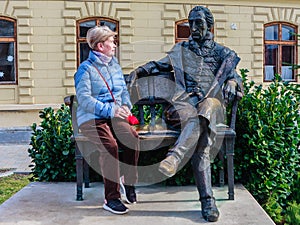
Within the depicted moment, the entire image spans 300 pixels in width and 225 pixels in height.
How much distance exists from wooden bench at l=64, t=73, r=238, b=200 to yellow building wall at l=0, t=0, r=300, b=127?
28.5 ft

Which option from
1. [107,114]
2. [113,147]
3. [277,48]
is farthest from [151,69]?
[277,48]

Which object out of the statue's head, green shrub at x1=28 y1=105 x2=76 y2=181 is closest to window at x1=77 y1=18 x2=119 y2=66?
green shrub at x1=28 y1=105 x2=76 y2=181

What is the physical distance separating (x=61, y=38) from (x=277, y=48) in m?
7.32

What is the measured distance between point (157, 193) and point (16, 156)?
20.9 ft

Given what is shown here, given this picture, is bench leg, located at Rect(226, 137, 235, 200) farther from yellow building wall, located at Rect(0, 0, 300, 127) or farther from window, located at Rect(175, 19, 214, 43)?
window, located at Rect(175, 19, 214, 43)

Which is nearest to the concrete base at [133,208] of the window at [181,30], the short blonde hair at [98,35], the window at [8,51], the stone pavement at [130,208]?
the stone pavement at [130,208]

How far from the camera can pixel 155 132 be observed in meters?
4.17

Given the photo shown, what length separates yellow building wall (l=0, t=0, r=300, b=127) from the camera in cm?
1321

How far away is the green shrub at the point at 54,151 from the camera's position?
4.75 metres

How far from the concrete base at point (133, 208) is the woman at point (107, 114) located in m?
0.18

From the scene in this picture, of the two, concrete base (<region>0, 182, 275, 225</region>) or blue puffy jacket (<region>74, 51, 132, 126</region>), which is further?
blue puffy jacket (<region>74, 51, 132, 126</region>)

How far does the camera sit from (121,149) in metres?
4.24

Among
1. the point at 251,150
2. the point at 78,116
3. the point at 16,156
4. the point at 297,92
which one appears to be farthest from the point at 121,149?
the point at 16,156

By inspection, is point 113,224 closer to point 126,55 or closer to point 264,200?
point 264,200
